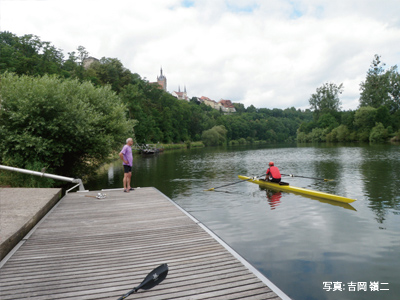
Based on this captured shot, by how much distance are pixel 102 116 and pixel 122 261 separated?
47.9 ft

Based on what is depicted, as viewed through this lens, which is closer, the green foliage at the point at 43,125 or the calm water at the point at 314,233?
the calm water at the point at 314,233

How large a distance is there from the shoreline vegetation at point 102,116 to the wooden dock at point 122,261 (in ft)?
25.9

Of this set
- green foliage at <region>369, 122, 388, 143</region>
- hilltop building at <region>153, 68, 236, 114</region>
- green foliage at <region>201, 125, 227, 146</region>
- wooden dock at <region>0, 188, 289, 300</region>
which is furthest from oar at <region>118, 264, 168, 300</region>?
hilltop building at <region>153, 68, 236, 114</region>

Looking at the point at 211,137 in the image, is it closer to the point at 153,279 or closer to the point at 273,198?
the point at 273,198

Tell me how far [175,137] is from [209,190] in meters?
76.1

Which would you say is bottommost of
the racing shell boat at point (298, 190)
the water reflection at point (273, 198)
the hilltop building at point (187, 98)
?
the water reflection at point (273, 198)

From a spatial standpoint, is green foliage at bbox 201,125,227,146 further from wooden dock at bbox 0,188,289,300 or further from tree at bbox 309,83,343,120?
wooden dock at bbox 0,188,289,300

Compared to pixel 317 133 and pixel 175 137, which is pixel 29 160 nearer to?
pixel 175 137

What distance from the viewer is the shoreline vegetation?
1398 cm

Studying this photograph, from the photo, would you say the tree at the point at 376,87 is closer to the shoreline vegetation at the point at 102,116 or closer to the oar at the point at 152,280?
the shoreline vegetation at the point at 102,116

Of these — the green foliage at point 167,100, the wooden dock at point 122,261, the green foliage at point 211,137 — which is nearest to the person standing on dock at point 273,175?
the wooden dock at point 122,261

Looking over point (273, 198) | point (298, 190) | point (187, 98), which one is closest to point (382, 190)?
point (298, 190)

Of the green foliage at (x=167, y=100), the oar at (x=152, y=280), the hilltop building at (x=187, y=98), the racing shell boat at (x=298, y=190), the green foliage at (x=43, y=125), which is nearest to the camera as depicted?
the oar at (x=152, y=280)

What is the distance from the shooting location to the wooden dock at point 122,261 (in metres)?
3.70
